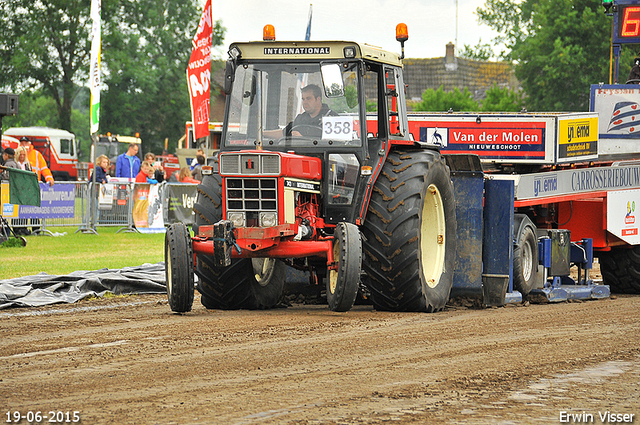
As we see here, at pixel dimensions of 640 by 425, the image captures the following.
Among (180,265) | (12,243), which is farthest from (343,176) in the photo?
(12,243)

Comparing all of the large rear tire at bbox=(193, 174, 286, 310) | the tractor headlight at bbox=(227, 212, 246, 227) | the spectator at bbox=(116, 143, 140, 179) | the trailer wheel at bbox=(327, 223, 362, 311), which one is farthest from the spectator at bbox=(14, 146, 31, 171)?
the trailer wheel at bbox=(327, 223, 362, 311)

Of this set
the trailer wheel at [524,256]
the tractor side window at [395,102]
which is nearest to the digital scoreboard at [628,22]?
the trailer wheel at [524,256]

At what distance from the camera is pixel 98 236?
68.2 feet

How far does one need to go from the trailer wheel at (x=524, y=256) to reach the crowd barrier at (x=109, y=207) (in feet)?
38.7

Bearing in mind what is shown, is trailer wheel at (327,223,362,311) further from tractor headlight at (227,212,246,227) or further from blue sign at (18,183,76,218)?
blue sign at (18,183,76,218)

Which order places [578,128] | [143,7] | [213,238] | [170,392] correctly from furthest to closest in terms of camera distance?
[143,7]
[578,128]
[213,238]
[170,392]

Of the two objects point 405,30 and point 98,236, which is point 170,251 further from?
point 98,236

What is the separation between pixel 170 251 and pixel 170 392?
3441 millimetres

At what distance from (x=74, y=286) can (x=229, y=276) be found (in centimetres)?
272

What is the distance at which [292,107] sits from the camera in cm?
919

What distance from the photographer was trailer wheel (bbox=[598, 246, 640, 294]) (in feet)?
43.5

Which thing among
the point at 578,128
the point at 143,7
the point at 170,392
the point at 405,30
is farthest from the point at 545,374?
the point at 143,7

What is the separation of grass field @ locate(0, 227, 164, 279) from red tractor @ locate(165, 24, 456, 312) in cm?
480

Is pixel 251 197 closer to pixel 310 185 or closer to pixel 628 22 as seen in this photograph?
pixel 310 185
